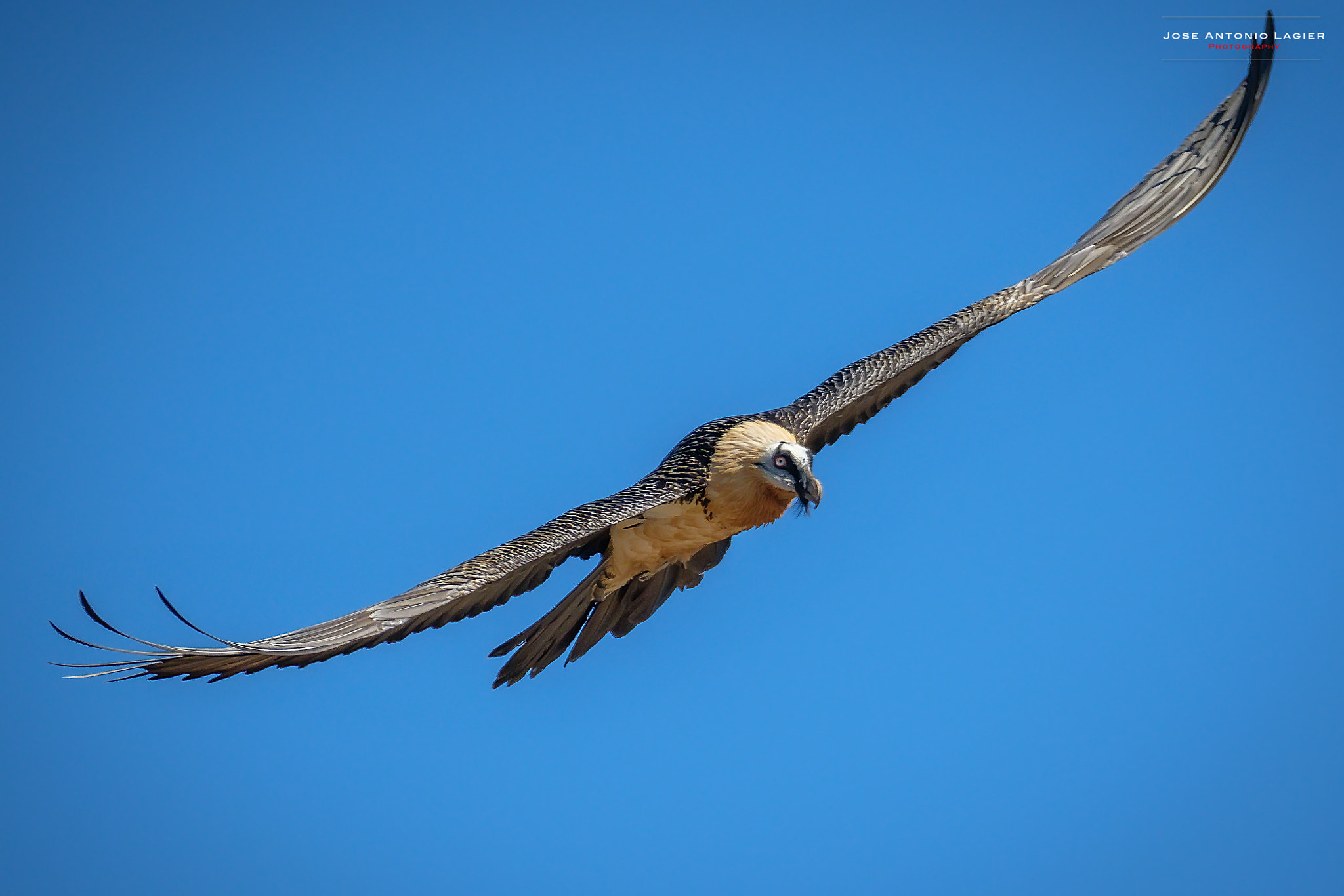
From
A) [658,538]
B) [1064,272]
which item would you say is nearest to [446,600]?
[658,538]

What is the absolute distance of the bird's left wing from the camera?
866cm

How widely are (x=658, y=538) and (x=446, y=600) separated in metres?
2.43

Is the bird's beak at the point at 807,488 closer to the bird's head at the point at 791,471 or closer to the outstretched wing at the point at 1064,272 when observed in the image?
the bird's head at the point at 791,471

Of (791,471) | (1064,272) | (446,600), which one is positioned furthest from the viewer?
(1064,272)

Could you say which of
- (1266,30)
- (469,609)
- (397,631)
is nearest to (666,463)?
(469,609)

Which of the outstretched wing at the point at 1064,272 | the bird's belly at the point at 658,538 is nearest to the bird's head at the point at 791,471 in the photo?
the bird's belly at the point at 658,538

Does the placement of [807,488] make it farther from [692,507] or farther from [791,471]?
[692,507]

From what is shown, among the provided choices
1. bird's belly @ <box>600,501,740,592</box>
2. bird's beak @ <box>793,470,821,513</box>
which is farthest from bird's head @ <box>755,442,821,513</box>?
bird's belly @ <box>600,501,740,592</box>

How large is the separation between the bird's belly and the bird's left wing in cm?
20

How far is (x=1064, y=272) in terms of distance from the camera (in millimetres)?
13266

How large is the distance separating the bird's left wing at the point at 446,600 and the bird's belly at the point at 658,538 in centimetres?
20

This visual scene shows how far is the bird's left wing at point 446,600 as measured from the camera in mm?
8656

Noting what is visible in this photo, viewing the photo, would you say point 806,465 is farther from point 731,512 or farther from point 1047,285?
point 1047,285

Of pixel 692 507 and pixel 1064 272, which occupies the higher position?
pixel 1064 272
